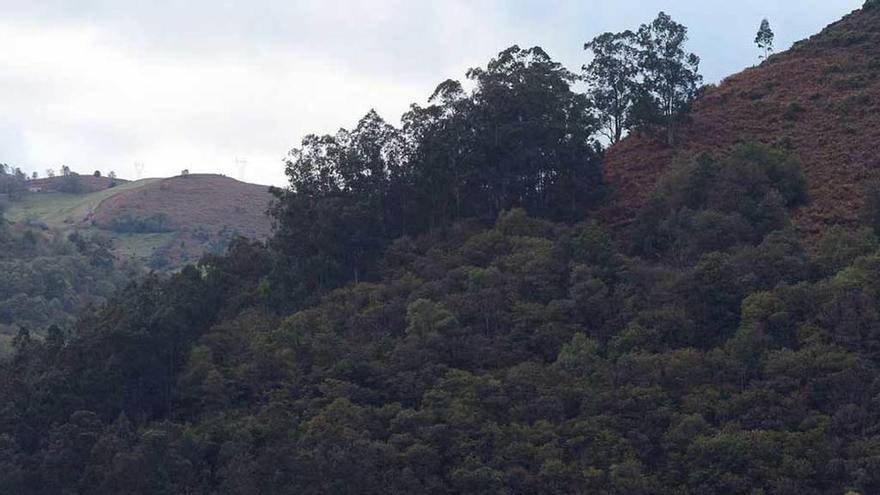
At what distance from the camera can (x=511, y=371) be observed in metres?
47.1

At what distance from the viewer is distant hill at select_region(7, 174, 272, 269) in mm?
140125

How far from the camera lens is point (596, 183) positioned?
59844 mm

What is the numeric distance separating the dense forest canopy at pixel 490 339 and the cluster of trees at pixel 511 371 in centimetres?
9

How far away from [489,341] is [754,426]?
437 inches

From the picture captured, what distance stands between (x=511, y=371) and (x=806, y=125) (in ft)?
79.0

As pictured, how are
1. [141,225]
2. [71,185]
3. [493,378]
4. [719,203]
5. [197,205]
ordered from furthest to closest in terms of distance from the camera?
1. [71,185]
2. [197,205]
3. [141,225]
4. [719,203]
5. [493,378]

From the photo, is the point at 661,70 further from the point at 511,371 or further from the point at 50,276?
the point at 50,276

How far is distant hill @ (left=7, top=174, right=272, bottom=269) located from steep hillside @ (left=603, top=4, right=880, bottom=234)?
6991 centimetres

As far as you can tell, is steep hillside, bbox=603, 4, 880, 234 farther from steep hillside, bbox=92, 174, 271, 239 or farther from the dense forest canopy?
steep hillside, bbox=92, 174, 271, 239

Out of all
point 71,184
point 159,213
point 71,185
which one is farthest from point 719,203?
point 71,184

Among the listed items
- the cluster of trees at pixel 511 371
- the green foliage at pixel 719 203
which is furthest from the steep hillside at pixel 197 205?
the green foliage at pixel 719 203

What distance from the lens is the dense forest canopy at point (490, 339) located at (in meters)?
42.5

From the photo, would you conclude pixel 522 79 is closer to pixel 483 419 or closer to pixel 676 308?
pixel 676 308

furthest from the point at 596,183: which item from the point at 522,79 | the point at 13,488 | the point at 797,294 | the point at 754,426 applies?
the point at 13,488
